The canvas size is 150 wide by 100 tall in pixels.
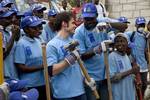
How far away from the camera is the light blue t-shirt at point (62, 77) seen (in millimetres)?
4844

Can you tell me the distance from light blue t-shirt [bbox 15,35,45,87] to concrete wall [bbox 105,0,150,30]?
731 centimetres

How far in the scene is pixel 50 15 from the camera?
22.6 ft

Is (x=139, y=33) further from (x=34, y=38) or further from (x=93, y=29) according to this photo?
(x=34, y=38)

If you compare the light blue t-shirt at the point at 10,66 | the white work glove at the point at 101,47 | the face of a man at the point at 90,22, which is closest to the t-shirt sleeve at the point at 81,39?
the face of a man at the point at 90,22

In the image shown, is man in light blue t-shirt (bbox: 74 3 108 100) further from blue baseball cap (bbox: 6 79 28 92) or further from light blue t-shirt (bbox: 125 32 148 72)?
light blue t-shirt (bbox: 125 32 148 72)

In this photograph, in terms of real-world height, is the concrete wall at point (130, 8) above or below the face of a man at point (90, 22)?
below

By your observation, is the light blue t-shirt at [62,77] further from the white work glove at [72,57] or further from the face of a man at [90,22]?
the face of a man at [90,22]

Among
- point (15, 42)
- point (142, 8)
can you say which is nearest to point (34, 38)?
point (15, 42)

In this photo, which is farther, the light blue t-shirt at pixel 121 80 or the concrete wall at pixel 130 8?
the concrete wall at pixel 130 8

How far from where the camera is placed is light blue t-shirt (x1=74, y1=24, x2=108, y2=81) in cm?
575

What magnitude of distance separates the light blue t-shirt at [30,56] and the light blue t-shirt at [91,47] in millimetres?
829

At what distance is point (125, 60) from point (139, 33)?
7.82 feet

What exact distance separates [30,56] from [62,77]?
0.45 metres

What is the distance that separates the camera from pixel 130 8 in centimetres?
1224
